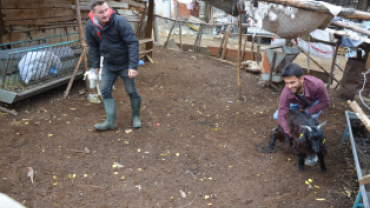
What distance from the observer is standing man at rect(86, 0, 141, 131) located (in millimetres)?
3345

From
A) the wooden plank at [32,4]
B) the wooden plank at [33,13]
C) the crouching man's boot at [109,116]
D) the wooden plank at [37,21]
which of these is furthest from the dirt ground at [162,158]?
the wooden plank at [32,4]

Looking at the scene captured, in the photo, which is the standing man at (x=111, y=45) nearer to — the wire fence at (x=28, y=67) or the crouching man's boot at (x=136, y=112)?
the crouching man's boot at (x=136, y=112)

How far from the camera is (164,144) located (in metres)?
3.86

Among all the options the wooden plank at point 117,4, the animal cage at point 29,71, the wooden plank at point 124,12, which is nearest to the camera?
the animal cage at point 29,71

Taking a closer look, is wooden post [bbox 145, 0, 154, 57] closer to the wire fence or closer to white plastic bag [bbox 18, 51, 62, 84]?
the wire fence

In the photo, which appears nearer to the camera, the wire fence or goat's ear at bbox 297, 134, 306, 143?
goat's ear at bbox 297, 134, 306, 143

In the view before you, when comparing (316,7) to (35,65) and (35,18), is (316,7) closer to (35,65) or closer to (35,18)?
(35,65)

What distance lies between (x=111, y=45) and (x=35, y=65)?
206 cm

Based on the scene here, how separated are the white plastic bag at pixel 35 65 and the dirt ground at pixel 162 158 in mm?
518

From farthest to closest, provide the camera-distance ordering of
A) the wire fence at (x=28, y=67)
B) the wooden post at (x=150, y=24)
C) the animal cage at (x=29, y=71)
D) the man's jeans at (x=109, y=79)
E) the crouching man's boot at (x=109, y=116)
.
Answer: the wooden post at (x=150, y=24)
the wire fence at (x=28, y=67)
the animal cage at (x=29, y=71)
the crouching man's boot at (x=109, y=116)
the man's jeans at (x=109, y=79)

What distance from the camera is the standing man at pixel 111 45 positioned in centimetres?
335

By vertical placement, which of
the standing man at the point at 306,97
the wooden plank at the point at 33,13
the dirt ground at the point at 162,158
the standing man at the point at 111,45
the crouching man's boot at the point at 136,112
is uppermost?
the wooden plank at the point at 33,13

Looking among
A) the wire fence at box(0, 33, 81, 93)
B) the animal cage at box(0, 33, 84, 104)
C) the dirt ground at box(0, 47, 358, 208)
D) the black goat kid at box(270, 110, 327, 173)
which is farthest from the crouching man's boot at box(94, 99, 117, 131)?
the black goat kid at box(270, 110, 327, 173)

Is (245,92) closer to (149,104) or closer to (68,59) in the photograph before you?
(149,104)
